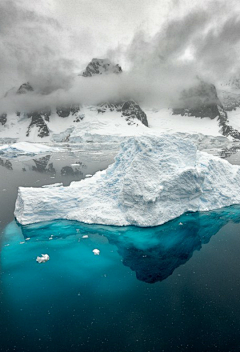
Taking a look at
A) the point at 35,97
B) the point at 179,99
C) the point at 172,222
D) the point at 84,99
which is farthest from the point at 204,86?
the point at 172,222

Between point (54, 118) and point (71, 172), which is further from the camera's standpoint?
point (54, 118)

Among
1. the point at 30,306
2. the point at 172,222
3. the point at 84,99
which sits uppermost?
the point at 84,99

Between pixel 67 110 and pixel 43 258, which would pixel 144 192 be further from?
pixel 67 110

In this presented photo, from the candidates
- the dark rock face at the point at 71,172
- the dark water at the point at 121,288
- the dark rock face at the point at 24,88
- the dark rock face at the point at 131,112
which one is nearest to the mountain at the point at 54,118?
the dark rock face at the point at 131,112

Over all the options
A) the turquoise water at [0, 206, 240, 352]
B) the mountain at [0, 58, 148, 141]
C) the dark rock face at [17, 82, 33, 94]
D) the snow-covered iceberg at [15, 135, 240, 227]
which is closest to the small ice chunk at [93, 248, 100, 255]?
the turquoise water at [0, 206, 240, 352]

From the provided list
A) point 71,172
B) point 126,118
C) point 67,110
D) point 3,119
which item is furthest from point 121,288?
point 3,119

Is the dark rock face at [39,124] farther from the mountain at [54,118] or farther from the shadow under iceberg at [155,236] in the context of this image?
the shadow under iceberg at [155,236]

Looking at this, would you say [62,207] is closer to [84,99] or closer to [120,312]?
[120,312]
